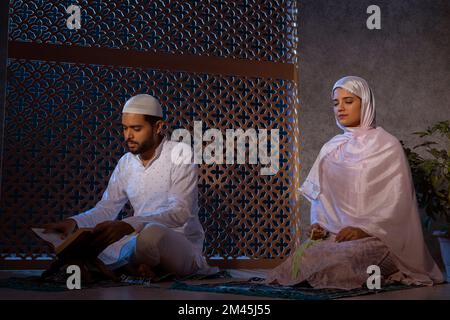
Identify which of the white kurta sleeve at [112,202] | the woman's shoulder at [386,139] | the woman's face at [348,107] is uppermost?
the woman's face at [348,107]

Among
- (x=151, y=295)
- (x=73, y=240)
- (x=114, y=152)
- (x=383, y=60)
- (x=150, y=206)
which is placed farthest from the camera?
(x=383, y=60)

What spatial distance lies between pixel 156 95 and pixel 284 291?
2540 mm

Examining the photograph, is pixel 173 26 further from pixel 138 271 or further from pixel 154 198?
pixel 138 271

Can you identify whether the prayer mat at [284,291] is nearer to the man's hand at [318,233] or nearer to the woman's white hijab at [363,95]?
the man's hand at [318,233]

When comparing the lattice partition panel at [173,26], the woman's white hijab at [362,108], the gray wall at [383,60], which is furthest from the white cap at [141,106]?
the gray wall at [383,60]

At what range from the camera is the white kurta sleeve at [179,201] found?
3555mm

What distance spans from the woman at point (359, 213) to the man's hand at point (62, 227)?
114 centimetres

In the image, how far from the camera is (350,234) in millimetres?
3312

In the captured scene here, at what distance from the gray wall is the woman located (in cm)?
146

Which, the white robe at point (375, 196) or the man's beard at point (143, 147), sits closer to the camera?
the white robe at point (375, 196)

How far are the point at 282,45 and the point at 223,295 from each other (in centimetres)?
309

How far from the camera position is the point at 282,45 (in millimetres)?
5441

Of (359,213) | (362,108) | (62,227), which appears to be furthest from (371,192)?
(62,227)
